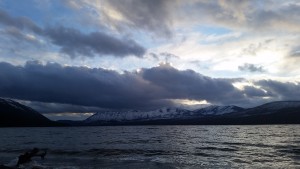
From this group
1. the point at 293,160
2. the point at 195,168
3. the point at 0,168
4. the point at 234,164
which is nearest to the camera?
the point at 0,168

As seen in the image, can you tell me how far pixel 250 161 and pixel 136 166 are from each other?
17361 mm

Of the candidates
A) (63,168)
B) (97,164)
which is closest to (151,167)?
(97,164)

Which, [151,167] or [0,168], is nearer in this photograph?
[0,168]

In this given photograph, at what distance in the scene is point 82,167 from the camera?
141ft

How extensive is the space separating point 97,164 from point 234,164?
1956cm

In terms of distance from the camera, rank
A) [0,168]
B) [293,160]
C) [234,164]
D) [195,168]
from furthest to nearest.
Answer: [293,160], [234,164], [195,168], [0,168]

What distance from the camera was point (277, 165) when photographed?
4356 centimetres

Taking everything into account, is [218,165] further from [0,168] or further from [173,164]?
[0,168]

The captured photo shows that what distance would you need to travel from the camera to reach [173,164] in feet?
149

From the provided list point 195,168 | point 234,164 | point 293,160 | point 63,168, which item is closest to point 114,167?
point 63,168

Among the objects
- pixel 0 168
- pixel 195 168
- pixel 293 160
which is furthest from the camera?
pixel 293 160

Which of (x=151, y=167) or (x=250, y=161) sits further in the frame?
(x=250, y=161)

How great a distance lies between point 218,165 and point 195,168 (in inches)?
167

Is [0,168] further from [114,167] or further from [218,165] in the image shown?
[218,165]
